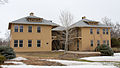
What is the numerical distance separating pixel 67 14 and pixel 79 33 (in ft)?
24.6

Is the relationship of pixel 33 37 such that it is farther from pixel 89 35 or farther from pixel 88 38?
pixel 89 35

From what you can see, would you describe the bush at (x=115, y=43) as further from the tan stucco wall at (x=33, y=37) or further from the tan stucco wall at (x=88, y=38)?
the tan stucco wall at (x=33, y=37)

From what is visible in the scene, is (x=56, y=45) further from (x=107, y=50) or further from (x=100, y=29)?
(x=107, y=50)

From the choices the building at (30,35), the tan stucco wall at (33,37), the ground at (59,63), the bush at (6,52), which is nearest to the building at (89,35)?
the tan stucco wall at (33,37)

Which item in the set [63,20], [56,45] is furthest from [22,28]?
[56,45]

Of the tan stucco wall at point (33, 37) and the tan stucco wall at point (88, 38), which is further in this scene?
the tan stucco wall at point (88, 38)

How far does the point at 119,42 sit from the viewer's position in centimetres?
3475

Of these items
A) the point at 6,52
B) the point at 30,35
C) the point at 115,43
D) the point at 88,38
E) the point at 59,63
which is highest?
the point at 30,35

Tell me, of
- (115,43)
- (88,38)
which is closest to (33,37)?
(88,38)

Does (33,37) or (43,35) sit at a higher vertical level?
(43,35)

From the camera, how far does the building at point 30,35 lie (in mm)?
26000

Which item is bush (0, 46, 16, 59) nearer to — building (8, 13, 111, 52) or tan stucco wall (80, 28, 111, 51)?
building (8, 13, 111, 52)

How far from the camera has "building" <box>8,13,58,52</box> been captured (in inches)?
1024

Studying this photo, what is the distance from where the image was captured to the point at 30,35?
2686 centimetres
